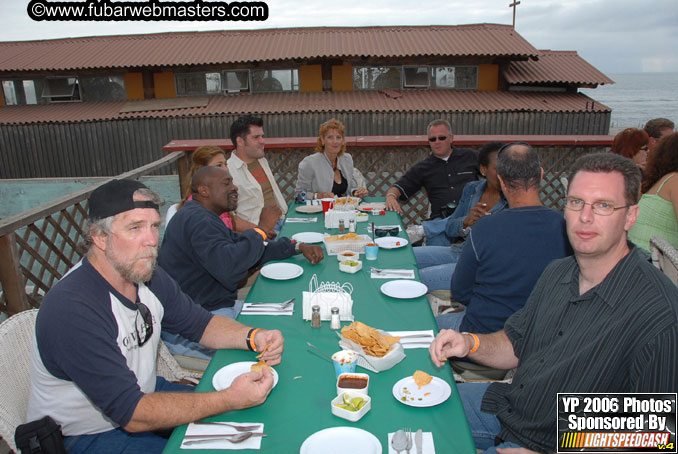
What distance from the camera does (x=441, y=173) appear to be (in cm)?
558

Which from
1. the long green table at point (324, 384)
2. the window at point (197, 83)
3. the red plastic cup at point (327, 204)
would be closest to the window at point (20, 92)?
the window at point (197, 83)

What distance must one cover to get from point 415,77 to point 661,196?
16633mm

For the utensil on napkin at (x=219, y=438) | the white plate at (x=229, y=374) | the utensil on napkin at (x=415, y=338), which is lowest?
the utensil on napkin at (x=219, y=438)

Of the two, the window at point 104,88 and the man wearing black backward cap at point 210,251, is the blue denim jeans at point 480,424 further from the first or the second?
the window at point 104,88

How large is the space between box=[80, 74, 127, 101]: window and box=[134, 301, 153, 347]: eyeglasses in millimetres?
19632

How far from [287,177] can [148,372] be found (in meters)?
5.45

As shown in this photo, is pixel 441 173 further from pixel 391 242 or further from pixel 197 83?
pixel 197 83

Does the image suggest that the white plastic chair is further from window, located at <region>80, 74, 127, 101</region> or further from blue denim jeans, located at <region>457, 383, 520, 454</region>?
window, located at <region>80, 74, 127, 101</region>

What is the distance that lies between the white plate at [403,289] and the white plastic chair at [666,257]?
4.17 ft

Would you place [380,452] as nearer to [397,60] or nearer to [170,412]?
[170,412]

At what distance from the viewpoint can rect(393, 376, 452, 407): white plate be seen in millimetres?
1806

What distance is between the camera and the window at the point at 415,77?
747 inches

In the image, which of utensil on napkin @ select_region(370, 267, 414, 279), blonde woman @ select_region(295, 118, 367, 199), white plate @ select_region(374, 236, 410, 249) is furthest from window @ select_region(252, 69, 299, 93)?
utensil on napkin @ select_region(370, 267, 414, 279)

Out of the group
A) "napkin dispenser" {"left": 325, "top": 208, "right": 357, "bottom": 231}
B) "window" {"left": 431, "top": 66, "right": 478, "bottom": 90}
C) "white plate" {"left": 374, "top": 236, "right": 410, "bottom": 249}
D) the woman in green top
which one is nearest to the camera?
the woman in green top
